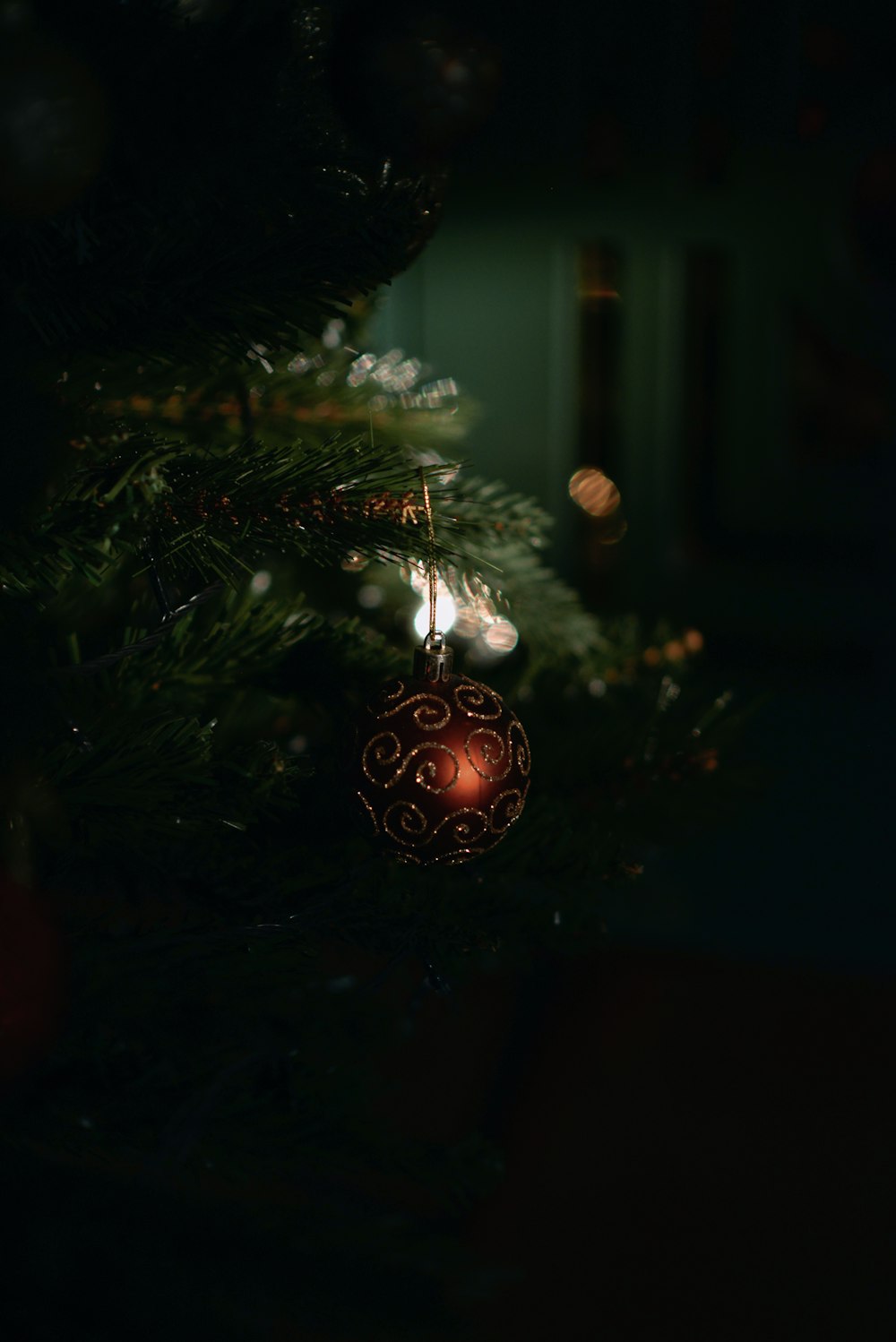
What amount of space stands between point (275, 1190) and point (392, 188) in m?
1.01

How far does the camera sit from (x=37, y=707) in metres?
0.39

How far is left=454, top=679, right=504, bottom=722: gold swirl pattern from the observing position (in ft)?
1.54

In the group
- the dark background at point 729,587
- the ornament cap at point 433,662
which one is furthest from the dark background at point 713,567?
the ornament cap at point 433,662

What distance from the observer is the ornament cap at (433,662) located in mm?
479

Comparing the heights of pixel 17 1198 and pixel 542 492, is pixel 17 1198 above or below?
above

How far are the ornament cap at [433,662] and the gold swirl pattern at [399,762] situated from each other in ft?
0.12

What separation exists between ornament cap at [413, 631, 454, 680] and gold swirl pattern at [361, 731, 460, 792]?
0.04 meters

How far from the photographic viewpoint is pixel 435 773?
457 mm

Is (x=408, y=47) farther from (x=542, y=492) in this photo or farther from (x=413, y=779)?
(x=542, y=492)

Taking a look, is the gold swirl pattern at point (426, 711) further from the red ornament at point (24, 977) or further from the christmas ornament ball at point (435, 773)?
the red ornament at point (24, 977)

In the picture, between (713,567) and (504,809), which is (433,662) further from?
(713,567)

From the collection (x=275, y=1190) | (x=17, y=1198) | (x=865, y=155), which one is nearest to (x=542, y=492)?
(x=865, y=155)

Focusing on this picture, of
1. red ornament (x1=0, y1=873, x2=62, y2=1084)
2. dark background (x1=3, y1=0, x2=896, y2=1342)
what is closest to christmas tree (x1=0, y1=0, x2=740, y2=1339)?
red ornament (x1=0, y1=873, x2=62, y2=1084)

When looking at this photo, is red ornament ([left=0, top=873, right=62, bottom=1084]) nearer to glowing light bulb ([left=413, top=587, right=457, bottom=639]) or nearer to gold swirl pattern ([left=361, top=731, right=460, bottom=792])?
gold swirl pattern ([left=361, top=731, right=460, bottom=792])
